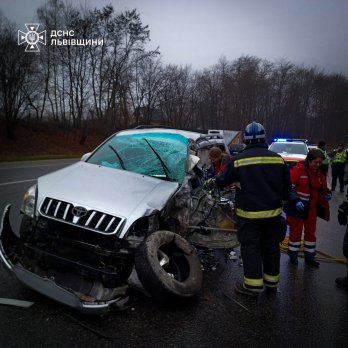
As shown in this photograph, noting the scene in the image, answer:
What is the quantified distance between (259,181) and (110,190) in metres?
1.56

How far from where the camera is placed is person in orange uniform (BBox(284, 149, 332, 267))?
4.79 m

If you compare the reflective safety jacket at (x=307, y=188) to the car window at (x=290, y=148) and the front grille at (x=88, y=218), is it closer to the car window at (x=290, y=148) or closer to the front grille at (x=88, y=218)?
the front grille at (x=88, y=218)

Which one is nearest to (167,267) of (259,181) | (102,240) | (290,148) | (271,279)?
(102,240)

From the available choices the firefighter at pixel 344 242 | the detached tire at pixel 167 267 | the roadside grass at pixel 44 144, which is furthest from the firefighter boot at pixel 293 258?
the roadside grass at pixel 44 144

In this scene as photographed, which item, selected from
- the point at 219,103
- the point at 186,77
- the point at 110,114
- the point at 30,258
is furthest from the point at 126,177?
the point at 219,103

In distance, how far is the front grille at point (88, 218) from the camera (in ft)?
9.78

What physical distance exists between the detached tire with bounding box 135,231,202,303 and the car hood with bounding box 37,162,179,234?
0.96 feet

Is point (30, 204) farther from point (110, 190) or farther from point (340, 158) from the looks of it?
point (340, 158)

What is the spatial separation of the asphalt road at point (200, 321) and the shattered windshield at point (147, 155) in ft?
4.83

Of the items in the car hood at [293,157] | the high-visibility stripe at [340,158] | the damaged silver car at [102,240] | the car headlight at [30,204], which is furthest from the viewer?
the high-visibility stripe at [340,158]

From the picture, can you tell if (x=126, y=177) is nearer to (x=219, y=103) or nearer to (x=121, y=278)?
(x=121, y=278)

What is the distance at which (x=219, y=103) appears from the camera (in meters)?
57.8

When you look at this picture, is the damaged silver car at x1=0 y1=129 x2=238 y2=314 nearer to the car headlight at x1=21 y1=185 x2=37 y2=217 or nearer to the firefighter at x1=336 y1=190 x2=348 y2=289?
the car headlight at x1=21 y1=185 x2=37 y2=217

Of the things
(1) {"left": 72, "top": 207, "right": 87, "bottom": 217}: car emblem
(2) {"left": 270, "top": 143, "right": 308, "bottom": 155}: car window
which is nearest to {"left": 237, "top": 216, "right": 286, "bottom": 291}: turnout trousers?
(1) {"left": 72, "top": 207, "right": 87, "bottom": 217}: car emblem
